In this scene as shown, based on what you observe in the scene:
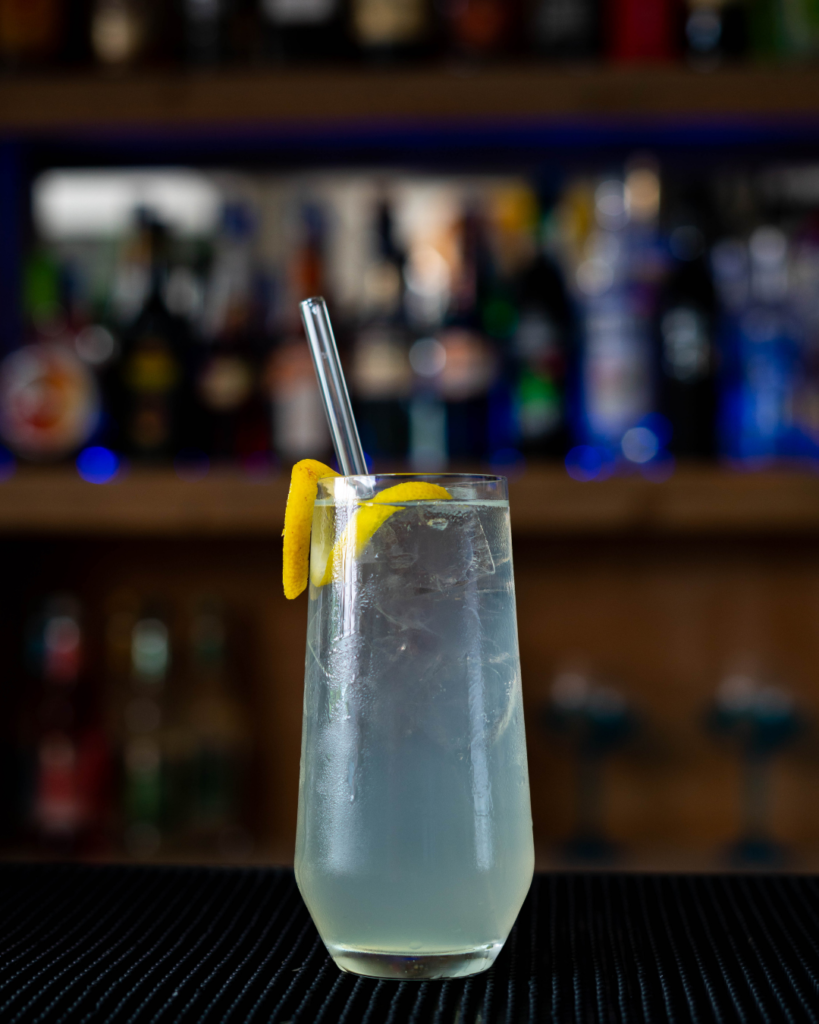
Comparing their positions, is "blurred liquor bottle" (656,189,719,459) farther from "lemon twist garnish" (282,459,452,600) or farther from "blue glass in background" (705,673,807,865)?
"lemon twist garnish" (282,459,452,600)

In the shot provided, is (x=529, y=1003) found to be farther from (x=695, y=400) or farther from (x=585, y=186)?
(x=585, y=186)

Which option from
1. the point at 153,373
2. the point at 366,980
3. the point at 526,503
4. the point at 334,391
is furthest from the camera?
the point at 153,373

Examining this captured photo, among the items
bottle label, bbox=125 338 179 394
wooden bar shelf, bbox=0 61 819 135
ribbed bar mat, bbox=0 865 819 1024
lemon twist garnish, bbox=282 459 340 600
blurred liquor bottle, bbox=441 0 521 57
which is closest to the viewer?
ribbed bar mat, bbox=0 865 819 1024

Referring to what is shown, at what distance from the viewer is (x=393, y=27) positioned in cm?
146

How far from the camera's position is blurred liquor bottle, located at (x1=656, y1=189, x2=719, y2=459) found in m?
1.49

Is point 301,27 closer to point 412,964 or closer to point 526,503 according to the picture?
point 526,503

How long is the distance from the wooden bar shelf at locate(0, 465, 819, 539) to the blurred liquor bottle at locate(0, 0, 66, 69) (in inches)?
20.5

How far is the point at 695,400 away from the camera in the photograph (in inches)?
58.8

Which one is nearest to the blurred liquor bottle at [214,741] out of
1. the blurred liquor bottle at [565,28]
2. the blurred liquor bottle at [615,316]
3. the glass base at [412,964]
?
the blurred liquor bottle at [615,316]

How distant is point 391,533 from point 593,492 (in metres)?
0.81

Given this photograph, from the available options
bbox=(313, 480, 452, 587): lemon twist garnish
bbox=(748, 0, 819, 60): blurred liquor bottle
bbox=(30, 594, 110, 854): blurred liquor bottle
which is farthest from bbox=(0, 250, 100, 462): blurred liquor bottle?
bbox=(313, 480, 452, 587): lemon twist garnish

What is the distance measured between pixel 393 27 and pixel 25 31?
46 cm

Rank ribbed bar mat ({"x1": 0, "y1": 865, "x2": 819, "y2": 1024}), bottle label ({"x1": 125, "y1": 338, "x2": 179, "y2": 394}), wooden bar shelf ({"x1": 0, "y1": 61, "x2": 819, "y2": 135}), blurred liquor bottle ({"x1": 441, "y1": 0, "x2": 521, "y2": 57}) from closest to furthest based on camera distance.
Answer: ribbed bar mat ({"x1": 0, "y1": 865, "x2": 819, "y2": 1024}), wooden bar shelf ({"x1": 0, "y1": 61, "x2": 819, "y2": 135}), blurred liquor bottle ({"x1": 441, "y1": 0, "x2": 521, "y2": 57}), bottle label ({"x1": 125, "y1": 338, "x2": 179, "y2": 394})

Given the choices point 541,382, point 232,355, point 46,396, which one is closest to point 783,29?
point 541,382
